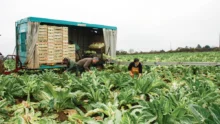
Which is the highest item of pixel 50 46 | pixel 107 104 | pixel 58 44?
pixel 58 44

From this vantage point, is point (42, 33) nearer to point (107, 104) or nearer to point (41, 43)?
point (41, 43)

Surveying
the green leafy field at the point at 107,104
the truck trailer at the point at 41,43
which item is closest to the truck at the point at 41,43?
the truck trailer at the point at 41,43

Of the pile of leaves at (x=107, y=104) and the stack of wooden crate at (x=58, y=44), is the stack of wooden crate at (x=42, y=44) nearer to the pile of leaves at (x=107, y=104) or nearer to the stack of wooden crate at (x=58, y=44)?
the stack of wooden crate at (x=58, y=44)

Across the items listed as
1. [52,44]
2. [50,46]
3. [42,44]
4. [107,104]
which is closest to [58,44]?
[52,44]

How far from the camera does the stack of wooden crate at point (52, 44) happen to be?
12.4 metres

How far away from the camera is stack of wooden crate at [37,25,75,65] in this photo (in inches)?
487

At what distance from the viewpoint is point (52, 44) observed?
503 inches

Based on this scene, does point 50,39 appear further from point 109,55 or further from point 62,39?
point 109,55

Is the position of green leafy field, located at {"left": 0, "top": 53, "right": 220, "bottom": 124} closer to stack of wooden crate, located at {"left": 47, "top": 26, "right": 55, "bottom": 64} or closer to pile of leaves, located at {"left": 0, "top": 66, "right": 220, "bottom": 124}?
pile of leaves, located at {"left": 0, "top": 66, "right": 220, "bottom": 124}

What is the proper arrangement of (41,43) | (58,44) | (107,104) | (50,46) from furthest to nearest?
(58,44) < (50,46) < (41,43) < (107,104)

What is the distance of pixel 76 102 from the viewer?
5055mm

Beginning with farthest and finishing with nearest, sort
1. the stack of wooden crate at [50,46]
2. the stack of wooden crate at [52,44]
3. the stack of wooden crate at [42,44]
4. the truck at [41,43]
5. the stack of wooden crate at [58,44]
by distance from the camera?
the stack of wooden crate at [58,44] → the stack of wooden crate at [50,46] → the stack of wooden crate at [52,44] → the stack of wooden crate at [42,44] → the truck at [41,43]

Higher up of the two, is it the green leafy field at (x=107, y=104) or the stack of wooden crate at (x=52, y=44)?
the stack of wooden crate at (x=52, y=44)

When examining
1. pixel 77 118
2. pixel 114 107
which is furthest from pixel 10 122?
pixel 114 107
